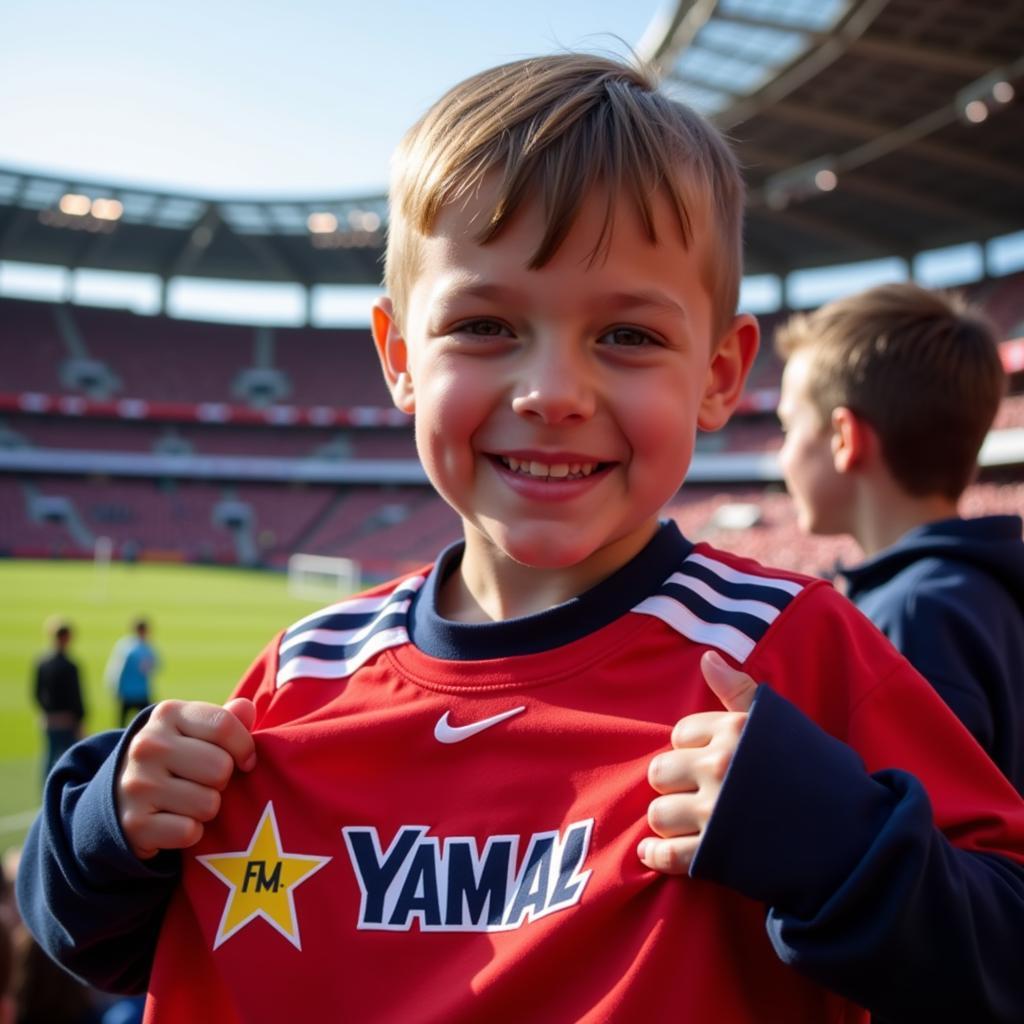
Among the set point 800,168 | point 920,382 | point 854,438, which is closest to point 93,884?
point 854,438

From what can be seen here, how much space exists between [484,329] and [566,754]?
0.52m

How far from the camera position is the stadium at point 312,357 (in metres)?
17.7

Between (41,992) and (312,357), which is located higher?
(312,357)

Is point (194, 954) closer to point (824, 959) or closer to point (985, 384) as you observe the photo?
point (824, 959)

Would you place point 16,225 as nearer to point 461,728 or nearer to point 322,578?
point 322,578

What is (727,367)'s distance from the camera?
141 cm

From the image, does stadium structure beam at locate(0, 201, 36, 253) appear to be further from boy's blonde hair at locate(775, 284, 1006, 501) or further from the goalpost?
boy's blonde hair at locate(775, 284, 1006, 501)

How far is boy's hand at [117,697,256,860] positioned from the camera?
123 cm

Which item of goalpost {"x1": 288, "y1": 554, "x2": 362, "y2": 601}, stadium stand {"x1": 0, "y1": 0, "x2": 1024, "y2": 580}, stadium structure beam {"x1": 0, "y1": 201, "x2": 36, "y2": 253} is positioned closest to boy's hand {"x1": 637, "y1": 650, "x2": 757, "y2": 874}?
stadium stand {"x1": 0, "y1": 0, "x2": 1024, "y2": 580}

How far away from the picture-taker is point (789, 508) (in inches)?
1144

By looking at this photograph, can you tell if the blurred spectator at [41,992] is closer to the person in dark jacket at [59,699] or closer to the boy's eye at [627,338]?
the boy's eye at [627,338]

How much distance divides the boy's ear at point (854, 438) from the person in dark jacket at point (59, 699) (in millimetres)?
7316

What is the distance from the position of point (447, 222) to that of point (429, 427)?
0.84 feet

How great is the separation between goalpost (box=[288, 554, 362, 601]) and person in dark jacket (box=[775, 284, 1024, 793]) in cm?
2137
